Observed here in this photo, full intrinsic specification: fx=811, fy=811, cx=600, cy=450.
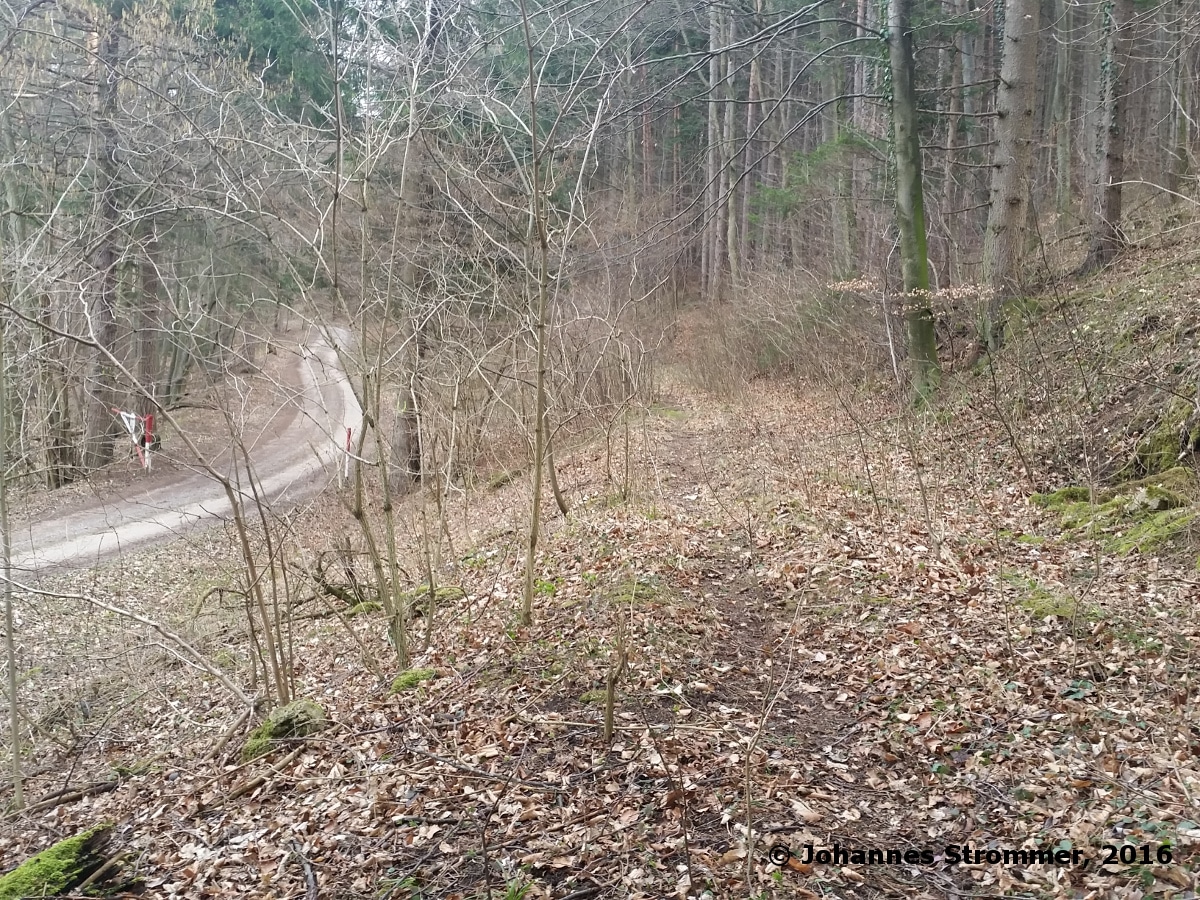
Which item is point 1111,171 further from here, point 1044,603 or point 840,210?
point 1044,603

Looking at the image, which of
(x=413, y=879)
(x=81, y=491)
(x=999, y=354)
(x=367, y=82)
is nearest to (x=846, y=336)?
(x=999, y=354)

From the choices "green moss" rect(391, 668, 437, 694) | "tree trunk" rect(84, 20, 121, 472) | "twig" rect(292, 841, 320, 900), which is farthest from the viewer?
"tree trunk" rect(84, 20, 121, 472)

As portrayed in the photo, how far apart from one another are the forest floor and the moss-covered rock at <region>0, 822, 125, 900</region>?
0.87 ft

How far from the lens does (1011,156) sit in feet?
31.6

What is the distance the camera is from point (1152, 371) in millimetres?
6902

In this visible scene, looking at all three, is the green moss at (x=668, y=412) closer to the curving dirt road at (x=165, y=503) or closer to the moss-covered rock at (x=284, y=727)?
the curving dirt road at (x=165, y=503)

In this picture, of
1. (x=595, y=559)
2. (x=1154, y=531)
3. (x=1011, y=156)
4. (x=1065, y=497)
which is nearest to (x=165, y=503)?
(x=595, y=559)

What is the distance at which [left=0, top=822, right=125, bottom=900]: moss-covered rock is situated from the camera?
11.8 feet

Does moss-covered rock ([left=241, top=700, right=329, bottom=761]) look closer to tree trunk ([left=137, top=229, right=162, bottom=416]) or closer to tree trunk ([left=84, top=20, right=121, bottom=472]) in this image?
tree trunk ([left=84, top=20, right=121, bottom=472])

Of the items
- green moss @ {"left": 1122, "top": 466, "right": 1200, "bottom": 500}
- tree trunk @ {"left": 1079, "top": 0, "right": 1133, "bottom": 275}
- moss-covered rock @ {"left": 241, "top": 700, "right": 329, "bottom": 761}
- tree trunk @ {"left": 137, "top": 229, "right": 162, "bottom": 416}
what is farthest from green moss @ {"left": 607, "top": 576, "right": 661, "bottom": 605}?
tree trunk @ {"left": 137, "top": 229, "right": 162, "bottom": 416}

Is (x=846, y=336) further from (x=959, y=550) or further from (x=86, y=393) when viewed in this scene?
(x=86, y=393)

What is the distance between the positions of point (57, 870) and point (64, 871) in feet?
0.10

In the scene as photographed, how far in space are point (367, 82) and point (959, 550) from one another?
537cm

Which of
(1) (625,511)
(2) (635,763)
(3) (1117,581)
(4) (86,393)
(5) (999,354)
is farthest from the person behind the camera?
(4) (86,393)
